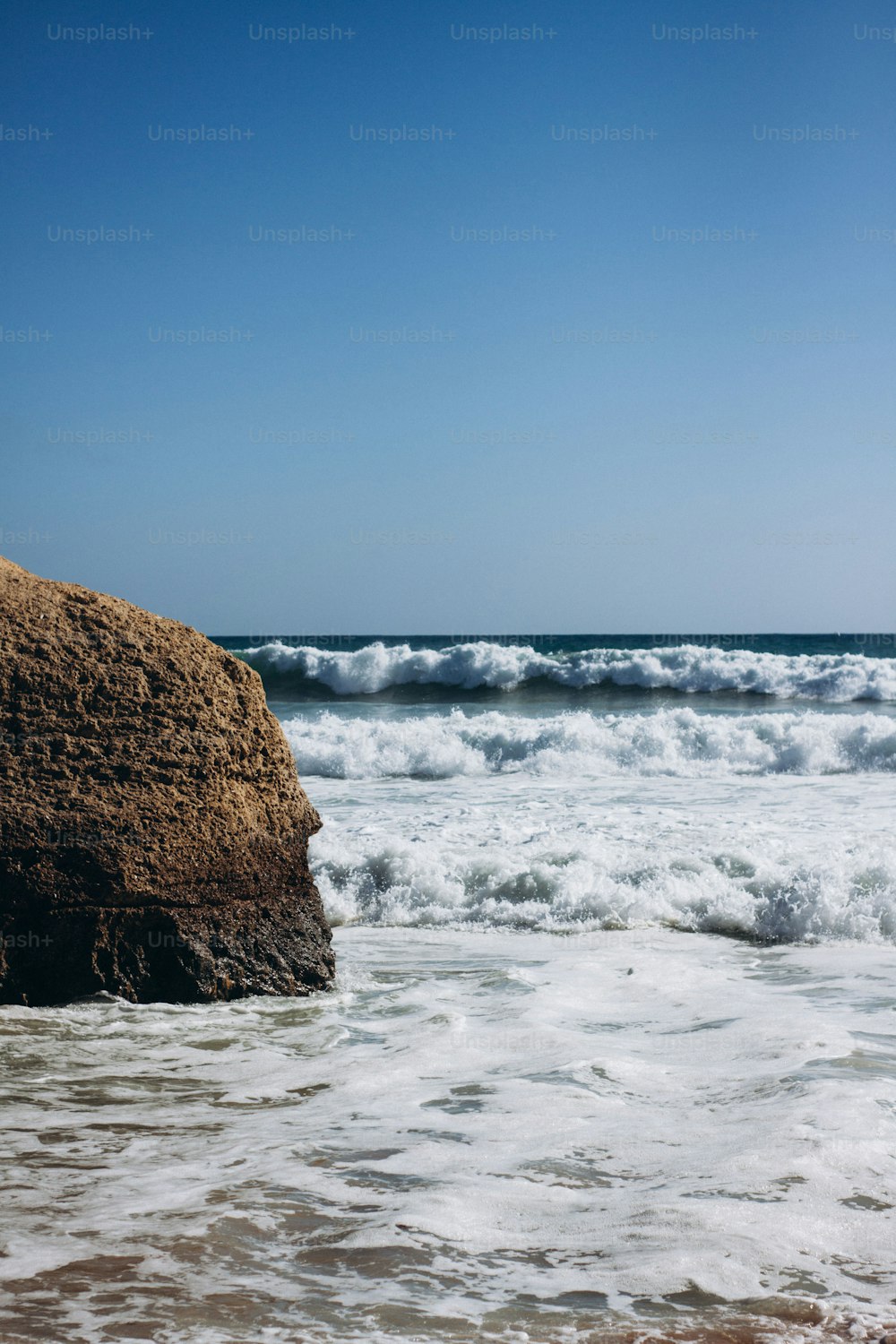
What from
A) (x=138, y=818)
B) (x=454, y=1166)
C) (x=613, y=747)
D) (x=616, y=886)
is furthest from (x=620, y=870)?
(x=613, y=747)

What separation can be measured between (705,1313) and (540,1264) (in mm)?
396

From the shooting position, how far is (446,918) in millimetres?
6797

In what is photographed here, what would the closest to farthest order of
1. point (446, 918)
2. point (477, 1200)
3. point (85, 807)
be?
point (477, 1200), point (85, 807), point (446, 918)

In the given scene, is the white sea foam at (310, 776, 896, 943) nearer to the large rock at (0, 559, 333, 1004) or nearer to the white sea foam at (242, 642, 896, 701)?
the large rock at (0, 559, 333, 1004)

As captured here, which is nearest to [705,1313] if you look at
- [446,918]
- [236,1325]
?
[236,1325]

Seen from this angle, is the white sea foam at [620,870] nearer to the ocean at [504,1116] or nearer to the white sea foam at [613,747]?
the ocean at [504,1116]

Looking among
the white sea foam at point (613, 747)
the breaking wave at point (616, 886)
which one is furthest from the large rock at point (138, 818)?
the white sea foam at point (613, 747)

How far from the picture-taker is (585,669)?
2662 cm

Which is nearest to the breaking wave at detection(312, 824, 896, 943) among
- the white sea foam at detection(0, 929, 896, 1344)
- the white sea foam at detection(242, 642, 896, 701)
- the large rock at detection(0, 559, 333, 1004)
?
the white sea foam at detection(0, 929, 896, 1344)

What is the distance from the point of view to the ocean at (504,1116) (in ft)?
7.43

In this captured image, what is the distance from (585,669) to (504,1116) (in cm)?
2349

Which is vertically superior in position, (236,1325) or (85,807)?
(85,807)

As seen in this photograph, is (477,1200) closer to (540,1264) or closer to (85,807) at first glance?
(540,1264)

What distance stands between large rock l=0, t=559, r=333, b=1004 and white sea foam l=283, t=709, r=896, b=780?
340 inches
